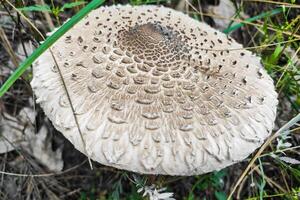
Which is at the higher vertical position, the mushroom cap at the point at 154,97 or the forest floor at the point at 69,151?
the mushroom cap at the point at 154,97

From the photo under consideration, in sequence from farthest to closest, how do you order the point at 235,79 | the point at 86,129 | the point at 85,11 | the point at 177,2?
the point at 177,2 < the point at 235,79 < the point at 86,129 < the point at 85,11

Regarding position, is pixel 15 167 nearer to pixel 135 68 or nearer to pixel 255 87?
pixel 135 68

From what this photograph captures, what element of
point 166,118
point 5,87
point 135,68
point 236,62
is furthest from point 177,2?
point 5,87

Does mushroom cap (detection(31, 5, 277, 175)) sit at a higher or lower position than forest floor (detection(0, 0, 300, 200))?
higher

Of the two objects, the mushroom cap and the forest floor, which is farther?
the forest floor

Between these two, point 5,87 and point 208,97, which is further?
point 208,97

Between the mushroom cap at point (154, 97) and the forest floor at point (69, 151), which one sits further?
the forest floor at point (69, 151)

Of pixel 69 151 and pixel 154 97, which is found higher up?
pixel 154 97

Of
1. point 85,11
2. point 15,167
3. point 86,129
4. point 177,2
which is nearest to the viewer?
point 85,11
